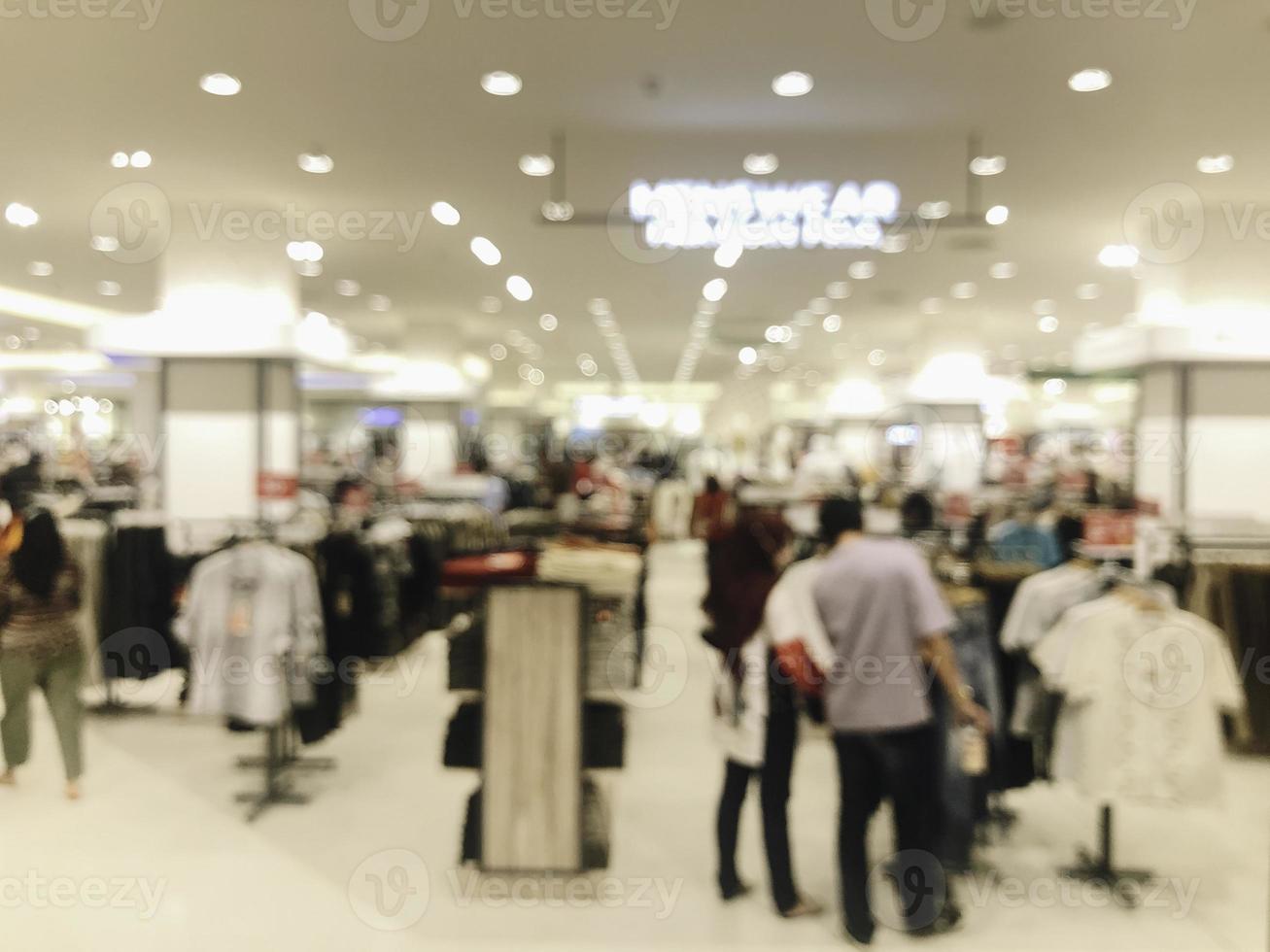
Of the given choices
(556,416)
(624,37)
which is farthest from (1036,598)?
(556,416)

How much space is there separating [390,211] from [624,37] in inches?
187

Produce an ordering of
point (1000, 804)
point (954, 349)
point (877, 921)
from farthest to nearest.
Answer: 1. point (954, 349)
2. point (1000, 804)
3. point (877, 921)

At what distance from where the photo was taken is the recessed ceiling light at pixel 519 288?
1341 centimetres

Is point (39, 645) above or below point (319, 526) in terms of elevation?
below

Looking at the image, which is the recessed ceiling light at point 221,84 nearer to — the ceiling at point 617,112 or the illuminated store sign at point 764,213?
the ceiling at point 617,112

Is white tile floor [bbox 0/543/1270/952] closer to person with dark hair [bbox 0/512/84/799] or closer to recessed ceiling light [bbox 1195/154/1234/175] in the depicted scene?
person with dark hair [bbox 0/512/84/799]

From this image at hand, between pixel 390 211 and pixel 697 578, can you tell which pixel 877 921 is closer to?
pixel 390 211

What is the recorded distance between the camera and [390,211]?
31.4 feet

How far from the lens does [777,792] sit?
420 centimetres

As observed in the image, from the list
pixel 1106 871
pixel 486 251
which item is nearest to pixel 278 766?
pixel 1106 871

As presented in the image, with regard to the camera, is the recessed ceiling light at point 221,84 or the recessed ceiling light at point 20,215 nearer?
the recessed ceiling light at point 221,84
